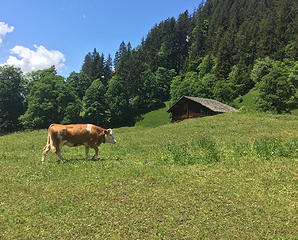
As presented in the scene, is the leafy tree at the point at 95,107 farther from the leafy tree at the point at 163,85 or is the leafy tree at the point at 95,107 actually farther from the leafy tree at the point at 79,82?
the leafy tree at the point at 163,85

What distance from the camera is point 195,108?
158 feet

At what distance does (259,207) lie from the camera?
6.81 meters

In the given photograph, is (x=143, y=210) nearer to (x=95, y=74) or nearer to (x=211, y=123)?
(x=211, y=123)

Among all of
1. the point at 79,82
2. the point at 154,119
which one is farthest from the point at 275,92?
the point at 79,82

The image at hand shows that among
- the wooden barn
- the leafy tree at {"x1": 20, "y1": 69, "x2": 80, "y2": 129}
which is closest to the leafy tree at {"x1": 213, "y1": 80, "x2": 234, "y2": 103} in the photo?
the wooden barn

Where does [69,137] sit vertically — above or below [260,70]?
below

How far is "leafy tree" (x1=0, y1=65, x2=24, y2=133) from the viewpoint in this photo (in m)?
58.7

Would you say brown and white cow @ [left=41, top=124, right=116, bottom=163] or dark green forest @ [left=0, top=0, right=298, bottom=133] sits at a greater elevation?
dark green forest @ [left=0, top=0, right=298, bottom=133]

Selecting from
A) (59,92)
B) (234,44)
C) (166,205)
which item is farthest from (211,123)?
(234,44)

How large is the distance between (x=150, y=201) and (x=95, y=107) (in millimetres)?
66893

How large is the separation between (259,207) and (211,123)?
24.1 metres

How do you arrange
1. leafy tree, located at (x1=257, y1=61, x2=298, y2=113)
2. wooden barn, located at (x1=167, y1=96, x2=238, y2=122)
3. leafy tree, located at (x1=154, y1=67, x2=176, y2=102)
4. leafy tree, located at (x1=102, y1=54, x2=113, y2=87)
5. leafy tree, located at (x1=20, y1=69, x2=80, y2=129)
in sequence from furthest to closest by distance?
leafy tree, located at (x1=102, y1=54, x2=113, y2=87) < leafy tree, located at (x1=154, y1=67, x2=176, y2=102) < leafy tree, located at (x1=20, y1=69, x2=80, y2=129) < leafy tree, located at (x1=257, y1=61, x2=298, y2=113) < wooden barn, located at (x1=167, y1=96, x2=238, y2=122)

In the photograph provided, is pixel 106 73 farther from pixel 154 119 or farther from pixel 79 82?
pixel 154 119

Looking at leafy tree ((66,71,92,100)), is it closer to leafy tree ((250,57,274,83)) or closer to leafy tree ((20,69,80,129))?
leafy tree ((20,69,80,129))
